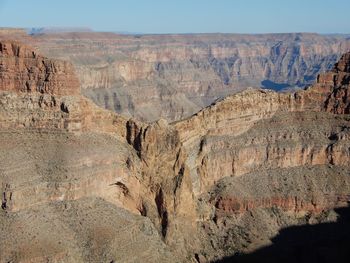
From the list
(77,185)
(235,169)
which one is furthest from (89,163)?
(235,169)

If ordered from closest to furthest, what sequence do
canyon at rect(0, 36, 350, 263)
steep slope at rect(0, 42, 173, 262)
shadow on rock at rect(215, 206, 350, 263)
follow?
1. steep slope at rect(0, 42, 173, 262)
2. canyon at rect(0, 36, 350, 263)
3. shadow on rock at rect(215, 206, 350, 263)

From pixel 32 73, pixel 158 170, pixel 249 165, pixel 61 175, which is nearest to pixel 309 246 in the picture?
pixel 249 165

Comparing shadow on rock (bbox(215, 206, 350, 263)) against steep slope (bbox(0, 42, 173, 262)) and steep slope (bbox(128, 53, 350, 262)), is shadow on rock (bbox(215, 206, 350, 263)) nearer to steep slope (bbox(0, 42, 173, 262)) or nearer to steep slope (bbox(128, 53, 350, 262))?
steep slope (bbox(128, 53, 350, 262))

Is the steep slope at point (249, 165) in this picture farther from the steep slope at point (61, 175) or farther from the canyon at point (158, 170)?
the steep slope at point (61, 175)

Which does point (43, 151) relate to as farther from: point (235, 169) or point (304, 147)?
point (304, 147)

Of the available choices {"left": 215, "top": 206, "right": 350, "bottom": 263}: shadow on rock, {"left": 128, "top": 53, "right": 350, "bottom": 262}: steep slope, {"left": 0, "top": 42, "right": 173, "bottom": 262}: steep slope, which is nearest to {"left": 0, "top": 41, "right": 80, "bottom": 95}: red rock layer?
{"left": 0, "top": 42, "right": 173, "bottom": 262}: steep slope

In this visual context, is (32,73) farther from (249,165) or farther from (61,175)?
(249,165)

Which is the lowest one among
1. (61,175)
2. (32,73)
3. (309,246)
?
(309,246)

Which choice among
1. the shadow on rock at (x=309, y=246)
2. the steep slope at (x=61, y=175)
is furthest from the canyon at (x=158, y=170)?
the shadow on rock at (x=309, y=246)
